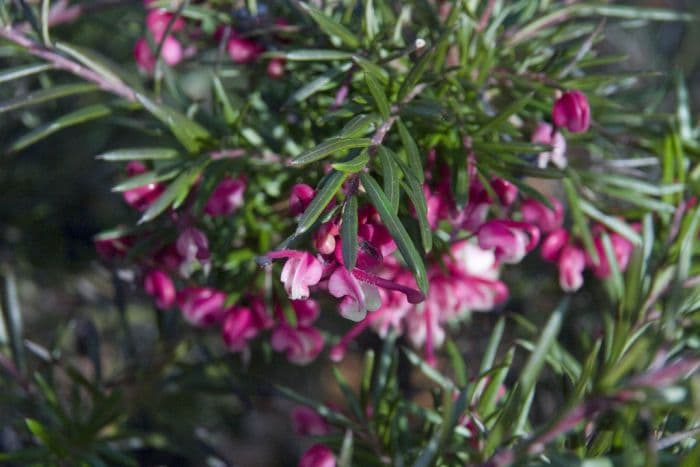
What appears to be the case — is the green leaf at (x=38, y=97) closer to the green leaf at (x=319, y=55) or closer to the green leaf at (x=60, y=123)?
the green leaf at (x=60, y=123)

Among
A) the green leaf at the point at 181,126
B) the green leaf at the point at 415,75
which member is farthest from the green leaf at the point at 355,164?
the green leaf at the point at 181,126

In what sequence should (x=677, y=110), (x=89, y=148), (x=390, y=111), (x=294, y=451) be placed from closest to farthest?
(x=390, y=111), (x=677, y=110), (x=89, y=148), (x=294, y=451)

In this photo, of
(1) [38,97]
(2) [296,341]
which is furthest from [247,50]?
(2) [296,341]

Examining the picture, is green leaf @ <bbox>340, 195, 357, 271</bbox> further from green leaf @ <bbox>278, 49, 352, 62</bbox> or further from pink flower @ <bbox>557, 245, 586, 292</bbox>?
pink flower @ <bbox>557, 245, 586, 292</bbox>

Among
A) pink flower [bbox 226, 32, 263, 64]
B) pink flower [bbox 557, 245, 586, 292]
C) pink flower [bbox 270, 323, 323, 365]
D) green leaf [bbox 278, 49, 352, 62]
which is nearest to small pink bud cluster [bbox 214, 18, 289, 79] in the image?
pink flower [bbox 226, 32, 263, 64]

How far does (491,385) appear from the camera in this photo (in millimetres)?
737

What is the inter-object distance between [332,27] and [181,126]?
0.20 meters

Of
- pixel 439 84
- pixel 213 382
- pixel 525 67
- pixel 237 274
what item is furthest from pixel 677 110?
pixel 213 382

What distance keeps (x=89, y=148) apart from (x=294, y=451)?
0.89 m

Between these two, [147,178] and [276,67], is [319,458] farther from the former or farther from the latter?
[276,67]

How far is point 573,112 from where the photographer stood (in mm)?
753

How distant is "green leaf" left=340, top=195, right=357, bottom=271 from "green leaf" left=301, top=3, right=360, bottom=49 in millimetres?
268

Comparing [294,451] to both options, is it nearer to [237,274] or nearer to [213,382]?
[213,382]

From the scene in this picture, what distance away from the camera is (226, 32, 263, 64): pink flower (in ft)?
2.92
